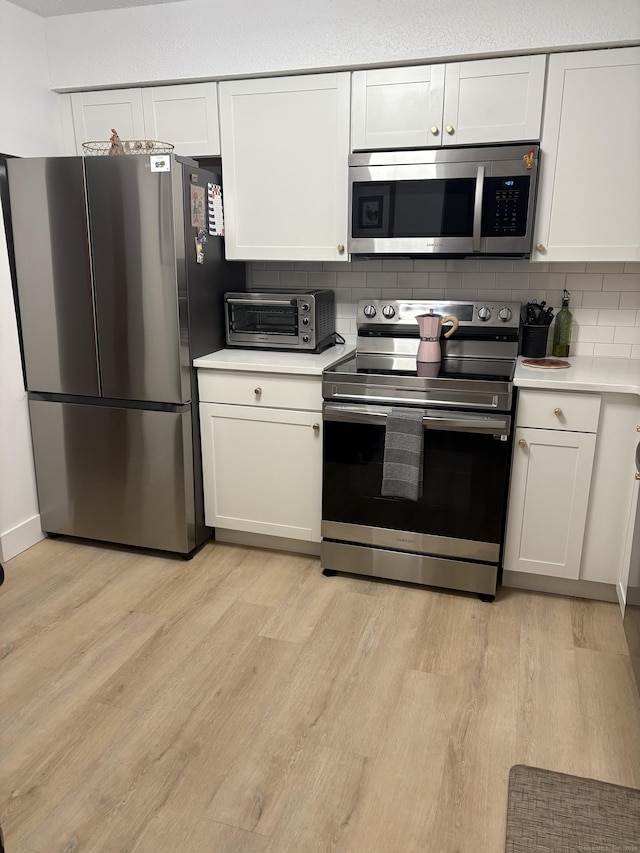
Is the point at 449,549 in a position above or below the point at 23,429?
below

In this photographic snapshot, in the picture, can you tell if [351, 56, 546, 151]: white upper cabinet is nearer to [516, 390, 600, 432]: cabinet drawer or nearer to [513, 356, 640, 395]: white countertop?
[513, 356, 640, 395]: white countertop

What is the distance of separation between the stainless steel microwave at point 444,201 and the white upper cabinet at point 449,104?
6cm

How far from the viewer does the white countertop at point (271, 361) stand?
108 inches

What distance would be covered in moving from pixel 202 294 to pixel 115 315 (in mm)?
Answer: 395

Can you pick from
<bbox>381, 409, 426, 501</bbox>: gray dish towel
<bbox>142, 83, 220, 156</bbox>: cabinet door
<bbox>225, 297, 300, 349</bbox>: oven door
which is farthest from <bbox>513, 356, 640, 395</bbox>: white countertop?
<bbox>142, 83, 220, 156</bbox>: cabinet door

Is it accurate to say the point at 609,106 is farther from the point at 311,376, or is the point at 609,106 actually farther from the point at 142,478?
the point at 142,478

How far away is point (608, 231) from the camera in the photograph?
8.46 feet

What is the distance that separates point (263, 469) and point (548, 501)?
124cm

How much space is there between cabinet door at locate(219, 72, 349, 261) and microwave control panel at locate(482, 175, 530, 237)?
61 cm

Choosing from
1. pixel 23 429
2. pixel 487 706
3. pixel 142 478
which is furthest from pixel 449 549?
pixel 23 429

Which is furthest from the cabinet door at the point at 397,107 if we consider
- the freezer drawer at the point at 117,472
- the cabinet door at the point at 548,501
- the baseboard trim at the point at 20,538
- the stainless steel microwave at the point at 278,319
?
the baseboard trim at the point at 20,538

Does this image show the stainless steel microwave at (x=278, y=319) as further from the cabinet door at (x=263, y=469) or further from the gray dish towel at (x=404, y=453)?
the gray dish towel at (x=404, y=453)

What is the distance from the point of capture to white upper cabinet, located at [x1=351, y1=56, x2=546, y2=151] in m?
2.52

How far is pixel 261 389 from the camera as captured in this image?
284 cm
